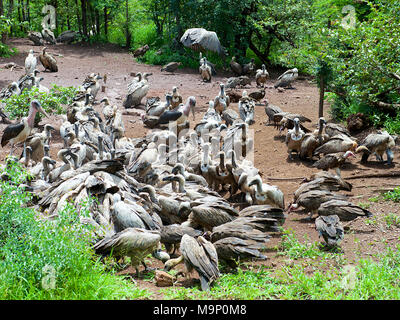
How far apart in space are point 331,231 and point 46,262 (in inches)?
124

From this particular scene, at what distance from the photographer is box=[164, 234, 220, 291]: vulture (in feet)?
15.3

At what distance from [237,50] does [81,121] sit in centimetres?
1193

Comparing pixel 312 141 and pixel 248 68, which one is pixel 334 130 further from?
pixel 248 68

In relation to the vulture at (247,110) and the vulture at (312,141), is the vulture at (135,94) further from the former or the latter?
the vulture at (312,141)

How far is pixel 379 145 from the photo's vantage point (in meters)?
9.15

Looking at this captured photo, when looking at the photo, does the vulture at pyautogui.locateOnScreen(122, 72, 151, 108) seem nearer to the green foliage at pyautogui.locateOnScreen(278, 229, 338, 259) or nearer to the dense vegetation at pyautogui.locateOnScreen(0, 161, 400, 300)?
the green foliage at pyautogui.locateOnScreen(278, 229, 338, 259)

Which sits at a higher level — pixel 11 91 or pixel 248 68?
pixel 11 91

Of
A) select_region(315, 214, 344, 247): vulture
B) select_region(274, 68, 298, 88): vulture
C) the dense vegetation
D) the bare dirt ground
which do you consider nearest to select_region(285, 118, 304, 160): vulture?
the bare dirt ground

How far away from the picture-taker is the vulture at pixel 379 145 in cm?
909

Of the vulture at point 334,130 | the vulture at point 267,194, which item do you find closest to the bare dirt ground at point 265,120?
the vulture at point 267,194

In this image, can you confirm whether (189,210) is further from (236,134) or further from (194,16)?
(194,16)

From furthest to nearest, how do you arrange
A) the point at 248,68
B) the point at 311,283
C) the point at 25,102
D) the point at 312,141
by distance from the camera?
the point at 248,68 < the point at 25,102 < the point at 312,141 < the point at 311,283

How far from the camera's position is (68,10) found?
23.4m

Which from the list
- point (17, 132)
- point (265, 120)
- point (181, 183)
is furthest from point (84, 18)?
point (181, 183)
